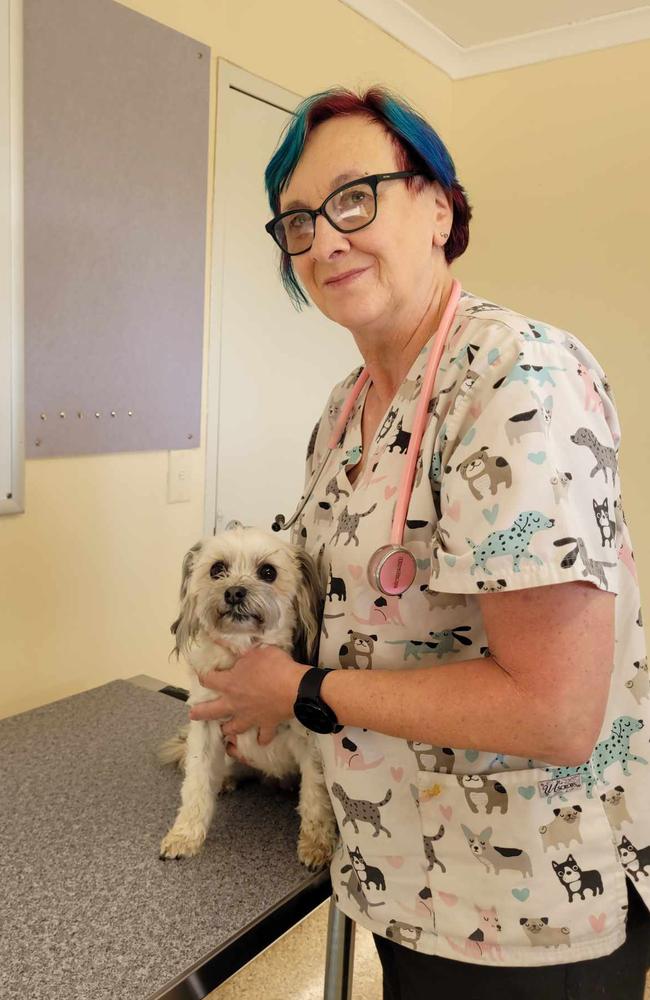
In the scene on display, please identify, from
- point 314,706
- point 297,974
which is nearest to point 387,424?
point 314,706

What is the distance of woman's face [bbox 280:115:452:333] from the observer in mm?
996

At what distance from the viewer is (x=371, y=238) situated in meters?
0.99

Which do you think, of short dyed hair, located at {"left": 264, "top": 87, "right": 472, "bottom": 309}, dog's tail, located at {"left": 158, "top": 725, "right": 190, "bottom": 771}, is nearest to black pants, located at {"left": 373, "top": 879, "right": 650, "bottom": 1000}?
dog's tail, located at {"left": 158, "top": 725, "right": 190, "bottom": 771}

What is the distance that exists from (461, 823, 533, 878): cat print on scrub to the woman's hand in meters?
0.27

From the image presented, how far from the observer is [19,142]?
1.62 metres

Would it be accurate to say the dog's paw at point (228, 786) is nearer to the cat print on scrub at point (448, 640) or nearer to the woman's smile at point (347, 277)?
the cat print on scrub at point (448, 640)

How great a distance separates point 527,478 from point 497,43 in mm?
2851

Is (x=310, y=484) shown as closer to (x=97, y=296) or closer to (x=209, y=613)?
(x=209, y=613)

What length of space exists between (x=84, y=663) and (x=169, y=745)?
645 mm

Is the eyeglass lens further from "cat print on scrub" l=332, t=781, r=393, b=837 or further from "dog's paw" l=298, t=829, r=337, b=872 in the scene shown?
"dog's paw" l=298, t=829, r=337, b=872

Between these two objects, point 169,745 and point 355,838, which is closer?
point 355,838

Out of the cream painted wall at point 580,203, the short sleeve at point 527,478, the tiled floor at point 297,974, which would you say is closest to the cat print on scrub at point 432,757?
the short sleeve at point 527,478

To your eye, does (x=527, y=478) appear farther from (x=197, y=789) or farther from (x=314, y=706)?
(x=197, y=789)

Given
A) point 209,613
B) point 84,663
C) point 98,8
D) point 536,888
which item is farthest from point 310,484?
point 98,8
